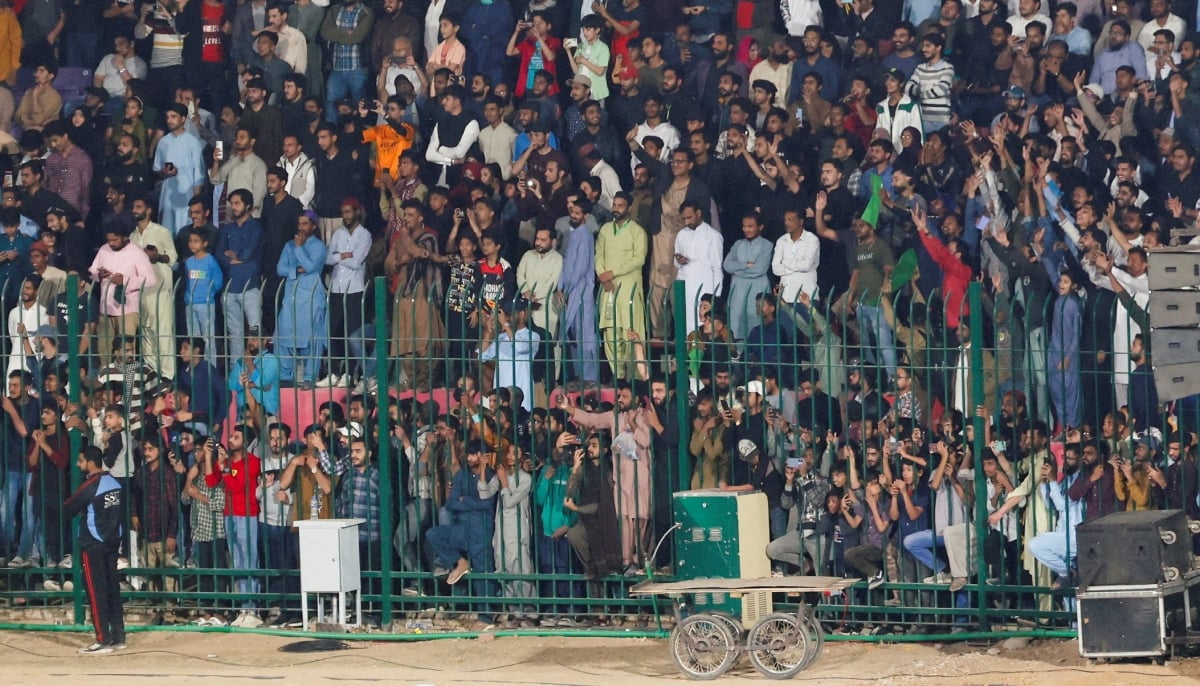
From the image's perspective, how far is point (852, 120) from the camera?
19.7m

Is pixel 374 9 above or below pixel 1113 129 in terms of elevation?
above

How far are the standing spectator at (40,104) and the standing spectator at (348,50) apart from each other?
284 centimetres

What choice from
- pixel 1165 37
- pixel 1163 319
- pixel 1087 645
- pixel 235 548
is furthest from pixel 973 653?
pixel 1165 37

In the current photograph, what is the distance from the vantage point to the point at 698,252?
62.1ft

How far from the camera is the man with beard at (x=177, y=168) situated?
21.0 metres

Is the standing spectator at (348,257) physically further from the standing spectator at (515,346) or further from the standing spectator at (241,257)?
the standing spectator at (515,346)

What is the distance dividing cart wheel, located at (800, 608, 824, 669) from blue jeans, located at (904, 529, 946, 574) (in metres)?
1.21

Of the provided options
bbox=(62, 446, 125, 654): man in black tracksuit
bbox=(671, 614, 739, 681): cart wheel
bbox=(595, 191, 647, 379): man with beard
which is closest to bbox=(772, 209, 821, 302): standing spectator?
bbox=(595, 191, 647, 379): man with beard

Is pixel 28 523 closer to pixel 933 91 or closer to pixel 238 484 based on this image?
pixel 238 484

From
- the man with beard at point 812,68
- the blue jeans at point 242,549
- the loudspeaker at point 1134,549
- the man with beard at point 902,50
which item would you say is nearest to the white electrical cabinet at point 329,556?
the blue jeans at point 242,549

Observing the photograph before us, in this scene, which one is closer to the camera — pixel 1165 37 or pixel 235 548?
pixel 235 548

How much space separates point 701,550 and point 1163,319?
12.5ft

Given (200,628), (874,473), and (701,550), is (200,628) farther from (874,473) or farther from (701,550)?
(874,473)

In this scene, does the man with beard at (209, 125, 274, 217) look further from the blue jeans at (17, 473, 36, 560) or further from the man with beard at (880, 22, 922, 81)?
the man with beard at (880, 22, 922, 81)
